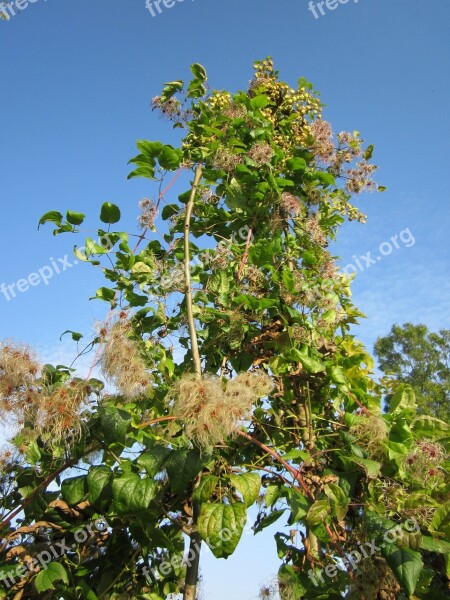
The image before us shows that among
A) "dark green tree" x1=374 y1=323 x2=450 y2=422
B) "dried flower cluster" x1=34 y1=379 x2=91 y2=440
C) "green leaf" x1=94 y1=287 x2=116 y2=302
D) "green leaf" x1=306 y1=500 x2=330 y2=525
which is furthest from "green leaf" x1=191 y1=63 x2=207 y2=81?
"dark green tree" x1=374 y1=323 x2=450 y2=422

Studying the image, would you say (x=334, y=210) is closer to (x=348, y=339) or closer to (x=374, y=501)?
(x=348, y=339)

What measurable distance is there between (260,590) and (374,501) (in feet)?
2.07

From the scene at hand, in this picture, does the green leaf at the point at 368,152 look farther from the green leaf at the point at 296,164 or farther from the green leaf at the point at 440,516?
the green leaf at the point at 440,516

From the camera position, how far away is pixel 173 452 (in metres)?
1.65

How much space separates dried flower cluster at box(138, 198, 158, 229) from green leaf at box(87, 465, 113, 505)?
1.14 metres

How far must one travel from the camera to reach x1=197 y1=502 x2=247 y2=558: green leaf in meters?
1.52

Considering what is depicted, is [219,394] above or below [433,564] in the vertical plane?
above

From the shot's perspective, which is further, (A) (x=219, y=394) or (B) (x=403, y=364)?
(B) (x=403, y=364)

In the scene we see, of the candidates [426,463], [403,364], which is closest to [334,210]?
[426,463]

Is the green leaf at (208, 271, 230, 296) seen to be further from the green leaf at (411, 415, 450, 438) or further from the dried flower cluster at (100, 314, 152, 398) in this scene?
the green leaf at (411, 415, 450, 438)

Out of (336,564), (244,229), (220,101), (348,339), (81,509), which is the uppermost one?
(220,101)

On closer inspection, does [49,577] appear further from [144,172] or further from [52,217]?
[144,172]

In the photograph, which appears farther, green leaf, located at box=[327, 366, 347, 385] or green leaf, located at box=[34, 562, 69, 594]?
green leaf, located at box=[327, 366, 347, 385]

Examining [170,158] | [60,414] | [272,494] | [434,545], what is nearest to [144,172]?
[170,158]
